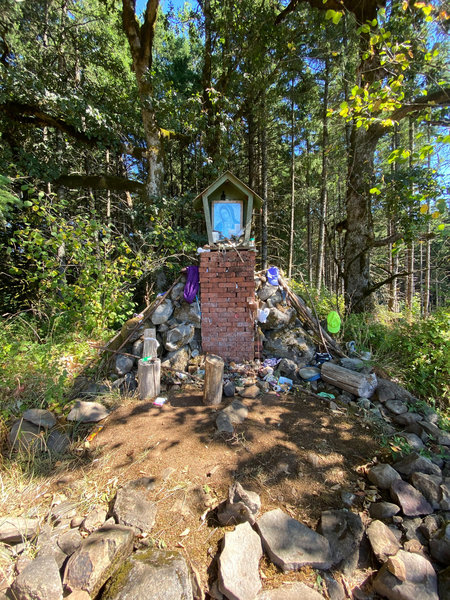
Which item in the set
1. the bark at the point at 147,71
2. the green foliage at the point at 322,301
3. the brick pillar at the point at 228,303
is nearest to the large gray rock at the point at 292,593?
the brick pillar at the point at 228,303

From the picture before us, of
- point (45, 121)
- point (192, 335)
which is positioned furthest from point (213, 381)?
point (45, 121)

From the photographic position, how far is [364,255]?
20.1ft

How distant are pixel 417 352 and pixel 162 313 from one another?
4188 mm

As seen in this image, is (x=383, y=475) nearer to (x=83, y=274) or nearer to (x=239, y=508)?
(x=239, y=508)

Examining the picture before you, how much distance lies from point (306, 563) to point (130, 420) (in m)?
2.19

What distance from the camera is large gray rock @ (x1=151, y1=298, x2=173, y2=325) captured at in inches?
181

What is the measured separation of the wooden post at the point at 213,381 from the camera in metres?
3.24

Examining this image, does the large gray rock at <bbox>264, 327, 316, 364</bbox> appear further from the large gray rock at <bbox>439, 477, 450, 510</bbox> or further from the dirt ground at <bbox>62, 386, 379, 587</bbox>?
the large gray rock at <bbox>439, 477, 450, 510</bbox>

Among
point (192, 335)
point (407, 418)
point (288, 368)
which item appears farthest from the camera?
point (192, 335)

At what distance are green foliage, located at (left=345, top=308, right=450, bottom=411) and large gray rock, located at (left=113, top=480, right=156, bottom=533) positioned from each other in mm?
3712

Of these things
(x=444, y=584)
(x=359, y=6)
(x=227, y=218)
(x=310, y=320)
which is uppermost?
(x=359, y=6)

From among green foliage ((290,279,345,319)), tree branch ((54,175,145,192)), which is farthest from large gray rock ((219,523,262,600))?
tree branch ((54,175,145,192))

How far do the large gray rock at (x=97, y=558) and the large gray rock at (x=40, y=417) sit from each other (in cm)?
172

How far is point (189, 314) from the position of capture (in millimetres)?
4645
